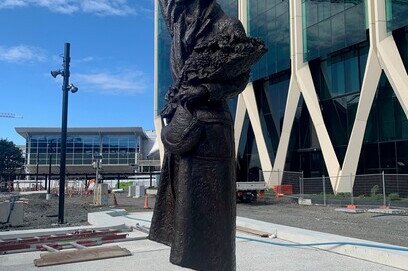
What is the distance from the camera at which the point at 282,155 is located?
1345 inches

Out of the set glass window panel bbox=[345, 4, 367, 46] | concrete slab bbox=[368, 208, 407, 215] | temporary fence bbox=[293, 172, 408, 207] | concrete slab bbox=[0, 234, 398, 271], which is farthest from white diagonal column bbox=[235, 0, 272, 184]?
concrete slab bbox=[0, 234, 398, 271]

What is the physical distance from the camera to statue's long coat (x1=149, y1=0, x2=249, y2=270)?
14.0 ft

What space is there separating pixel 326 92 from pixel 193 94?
2816cm

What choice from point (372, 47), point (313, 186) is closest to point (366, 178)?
point (313, 186)

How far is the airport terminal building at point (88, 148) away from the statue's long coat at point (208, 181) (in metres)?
87.7

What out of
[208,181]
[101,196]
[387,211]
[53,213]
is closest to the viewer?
[208,181]

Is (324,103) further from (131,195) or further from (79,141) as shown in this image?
(79,141)

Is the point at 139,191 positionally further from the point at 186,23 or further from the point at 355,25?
the point at 186,23

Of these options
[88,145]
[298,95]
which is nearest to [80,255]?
[298,95]

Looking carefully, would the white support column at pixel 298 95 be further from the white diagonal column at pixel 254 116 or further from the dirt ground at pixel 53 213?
the dirt ground at pixel 53 213

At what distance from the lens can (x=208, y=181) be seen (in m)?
4.35

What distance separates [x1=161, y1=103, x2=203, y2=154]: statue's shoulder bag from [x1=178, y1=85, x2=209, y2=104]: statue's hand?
0.27ft

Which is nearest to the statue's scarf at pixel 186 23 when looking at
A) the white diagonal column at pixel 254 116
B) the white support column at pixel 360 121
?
the white support column at pixel 360 121

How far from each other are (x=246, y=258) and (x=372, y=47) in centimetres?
2194
